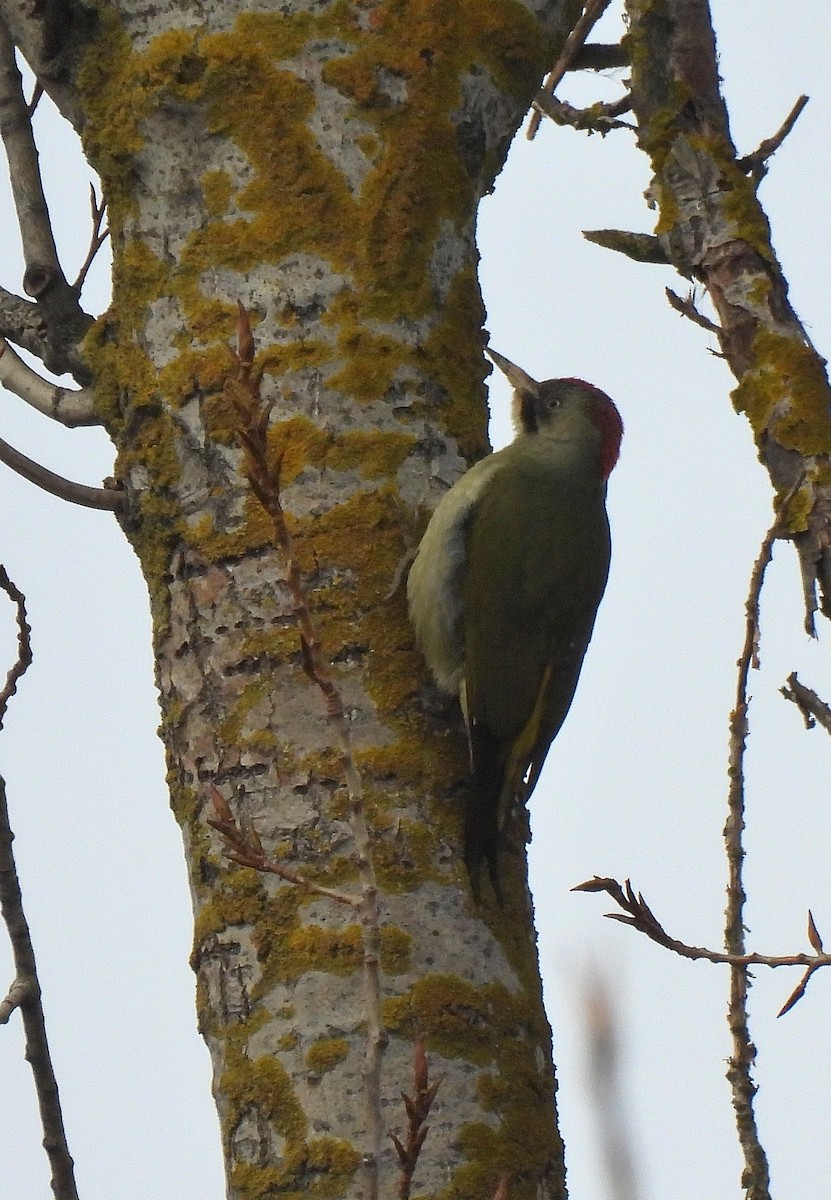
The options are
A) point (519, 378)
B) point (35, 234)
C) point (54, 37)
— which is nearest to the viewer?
point (54, 37)

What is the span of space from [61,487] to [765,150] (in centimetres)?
124

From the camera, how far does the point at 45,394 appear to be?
2.81m

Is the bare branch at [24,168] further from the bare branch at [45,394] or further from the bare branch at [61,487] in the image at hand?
the bare branch at [61,487]

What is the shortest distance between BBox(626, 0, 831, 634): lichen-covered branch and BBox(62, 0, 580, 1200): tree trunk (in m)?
0.30

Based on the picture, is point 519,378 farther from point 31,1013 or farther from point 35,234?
point 31,1013

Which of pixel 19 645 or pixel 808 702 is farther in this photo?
pixel 19 645

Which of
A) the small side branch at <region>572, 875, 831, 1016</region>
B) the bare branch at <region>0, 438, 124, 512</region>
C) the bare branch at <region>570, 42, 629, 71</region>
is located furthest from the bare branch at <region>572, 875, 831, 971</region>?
the bare branch at <region>570, 42, 629, 71</region>

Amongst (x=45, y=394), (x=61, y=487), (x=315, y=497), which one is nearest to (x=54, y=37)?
(x=45, y=394)

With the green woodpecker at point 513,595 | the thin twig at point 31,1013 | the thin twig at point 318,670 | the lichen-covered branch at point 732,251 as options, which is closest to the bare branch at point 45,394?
the green woodpecker at point 513,595

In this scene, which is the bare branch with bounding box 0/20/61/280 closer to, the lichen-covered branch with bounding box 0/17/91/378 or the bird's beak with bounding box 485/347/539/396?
the lichen-covered branch with bounding box 0/17/91/378

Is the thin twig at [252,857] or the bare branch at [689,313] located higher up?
the bare branch at [689,313]

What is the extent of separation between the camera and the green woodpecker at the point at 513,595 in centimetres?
263

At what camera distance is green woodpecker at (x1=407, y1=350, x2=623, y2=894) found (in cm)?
263

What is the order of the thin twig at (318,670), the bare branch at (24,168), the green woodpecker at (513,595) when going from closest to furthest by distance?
the thin twig at (318,670) → the green woodpecker at (513,595) → the bare branch at (24,168)
